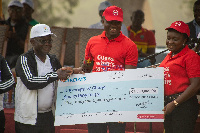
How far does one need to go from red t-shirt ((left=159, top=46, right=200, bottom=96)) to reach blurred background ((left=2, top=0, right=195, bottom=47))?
13.0 feet

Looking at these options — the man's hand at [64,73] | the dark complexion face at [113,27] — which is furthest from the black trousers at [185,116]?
the man's hand at [64,73]

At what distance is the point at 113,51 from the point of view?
114 inches

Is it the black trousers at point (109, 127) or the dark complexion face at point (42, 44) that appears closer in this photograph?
the black trousers at point (109, 127)

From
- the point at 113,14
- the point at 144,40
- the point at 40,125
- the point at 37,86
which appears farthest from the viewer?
the point at 144,40

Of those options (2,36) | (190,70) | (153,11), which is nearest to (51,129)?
(190,70)

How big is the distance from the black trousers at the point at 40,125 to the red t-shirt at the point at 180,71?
4.07 feet

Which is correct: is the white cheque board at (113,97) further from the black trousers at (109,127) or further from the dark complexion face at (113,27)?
the dark complexion face at (113,27)

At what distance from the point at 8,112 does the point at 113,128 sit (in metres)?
2.45

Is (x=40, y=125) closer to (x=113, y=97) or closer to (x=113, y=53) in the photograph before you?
(x=113, y=97)

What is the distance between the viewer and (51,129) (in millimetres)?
3314

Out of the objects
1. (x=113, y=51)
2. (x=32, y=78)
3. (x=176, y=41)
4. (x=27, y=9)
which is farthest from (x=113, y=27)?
(x=27, y=9)

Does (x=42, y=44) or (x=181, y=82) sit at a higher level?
(x=42, y=44)

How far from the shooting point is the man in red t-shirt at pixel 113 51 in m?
2.88

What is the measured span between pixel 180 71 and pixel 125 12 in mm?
5076
